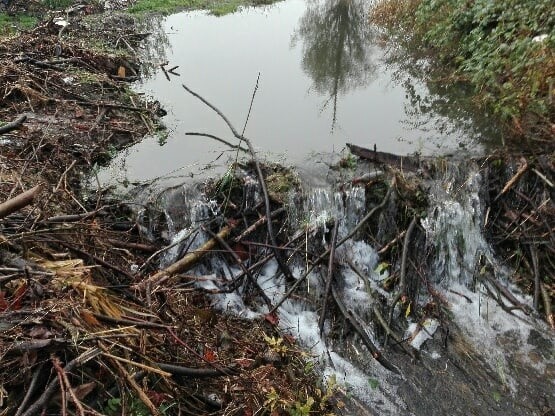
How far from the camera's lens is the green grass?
1111 centimetres

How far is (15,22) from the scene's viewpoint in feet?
39.2

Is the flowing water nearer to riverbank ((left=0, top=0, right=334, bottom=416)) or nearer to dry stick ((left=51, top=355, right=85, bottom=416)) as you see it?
riverbank ((left=0, top=0, right=334, bottom=416))

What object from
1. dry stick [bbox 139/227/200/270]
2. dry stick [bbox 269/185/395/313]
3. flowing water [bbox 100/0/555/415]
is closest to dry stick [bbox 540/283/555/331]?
flowing water [bbox 100/0/555/415]

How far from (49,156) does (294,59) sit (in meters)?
6.01

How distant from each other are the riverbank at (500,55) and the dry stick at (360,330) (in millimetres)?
2915

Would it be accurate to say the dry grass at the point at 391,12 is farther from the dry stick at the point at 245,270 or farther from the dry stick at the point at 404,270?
the dry stick at the point at 245,270

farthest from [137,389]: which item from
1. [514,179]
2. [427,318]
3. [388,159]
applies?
[514,179]

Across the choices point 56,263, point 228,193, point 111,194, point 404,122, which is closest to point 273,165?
point 228,193

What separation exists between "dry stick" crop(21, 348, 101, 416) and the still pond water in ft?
11.4

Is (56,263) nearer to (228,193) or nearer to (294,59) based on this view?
(228,193)

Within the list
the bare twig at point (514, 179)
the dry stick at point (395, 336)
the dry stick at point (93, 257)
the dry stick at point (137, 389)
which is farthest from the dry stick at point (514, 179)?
the dry stick at point (137, 389)

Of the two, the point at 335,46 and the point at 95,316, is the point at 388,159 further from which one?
the point at 335,46

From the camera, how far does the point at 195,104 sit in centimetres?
756

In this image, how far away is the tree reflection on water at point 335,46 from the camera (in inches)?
339
